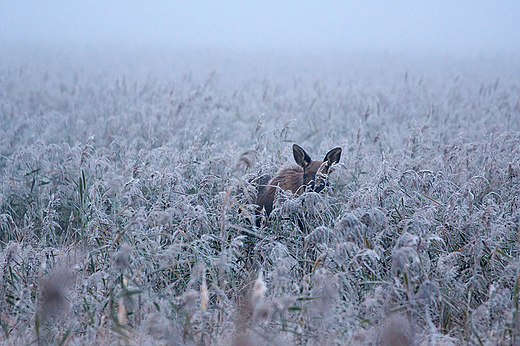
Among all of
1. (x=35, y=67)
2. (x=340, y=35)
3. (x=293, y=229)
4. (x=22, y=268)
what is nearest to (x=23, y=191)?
(x=22, y=268)

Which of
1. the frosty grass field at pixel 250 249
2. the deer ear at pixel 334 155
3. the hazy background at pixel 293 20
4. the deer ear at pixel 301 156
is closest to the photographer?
the frosty grass field at pixel 250 249

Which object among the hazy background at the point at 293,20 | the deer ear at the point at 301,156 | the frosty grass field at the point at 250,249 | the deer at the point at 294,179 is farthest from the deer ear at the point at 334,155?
the hazy background at the point at 293,20

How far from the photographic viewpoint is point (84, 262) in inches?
123

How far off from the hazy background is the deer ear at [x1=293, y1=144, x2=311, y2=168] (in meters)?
48.8

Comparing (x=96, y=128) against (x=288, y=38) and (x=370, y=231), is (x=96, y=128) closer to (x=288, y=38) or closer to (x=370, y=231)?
(x=370, y=231)

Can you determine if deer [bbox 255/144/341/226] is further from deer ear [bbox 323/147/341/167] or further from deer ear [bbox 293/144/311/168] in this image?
deer ear [bbox 323/147/341/167]

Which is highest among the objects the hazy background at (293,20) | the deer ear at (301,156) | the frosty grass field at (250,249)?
the hazy background at (293,20)

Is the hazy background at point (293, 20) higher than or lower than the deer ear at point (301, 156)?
higher

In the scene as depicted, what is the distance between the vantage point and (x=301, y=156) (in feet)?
14.3

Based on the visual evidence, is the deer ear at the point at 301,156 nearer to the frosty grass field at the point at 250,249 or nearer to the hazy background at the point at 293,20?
the frosty grass field at the point at 250,249

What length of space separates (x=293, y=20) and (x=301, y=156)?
2345 inches

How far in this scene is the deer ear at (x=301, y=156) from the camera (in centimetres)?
429

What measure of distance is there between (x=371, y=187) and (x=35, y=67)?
14937mm

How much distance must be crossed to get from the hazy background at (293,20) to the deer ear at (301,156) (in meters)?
48.8
